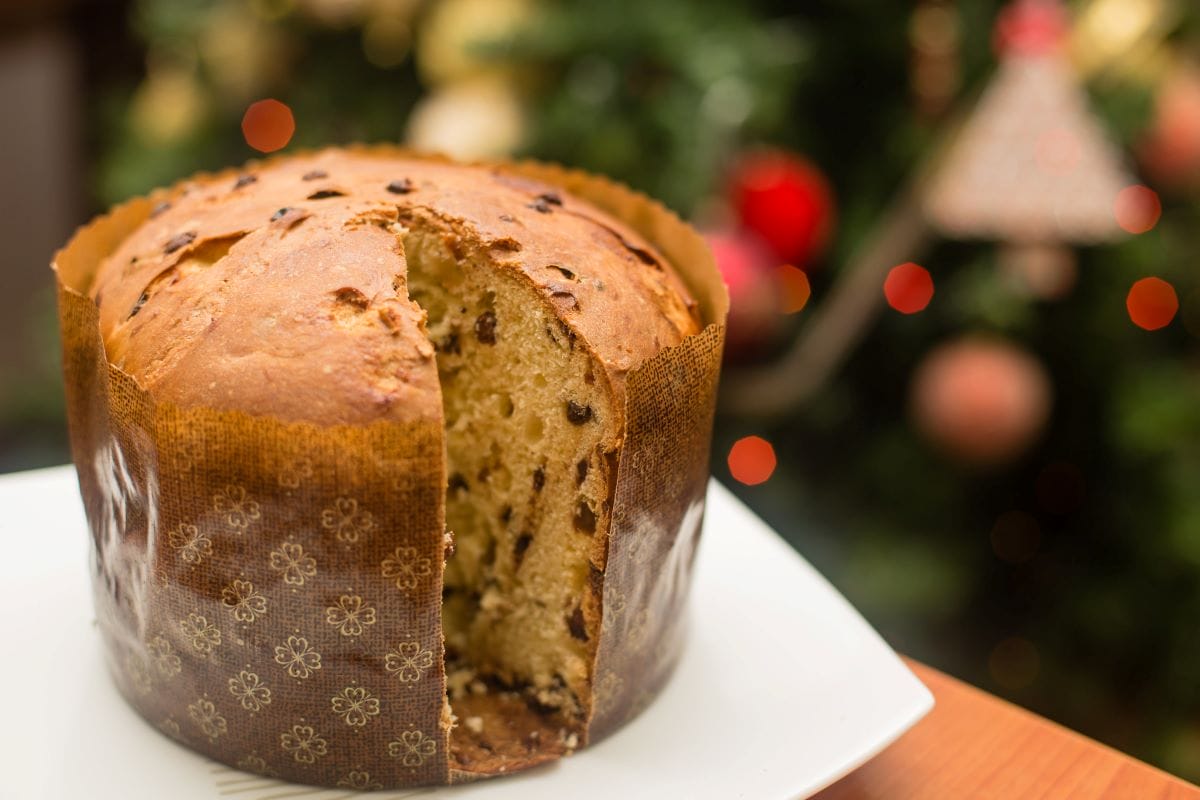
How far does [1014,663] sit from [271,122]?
2.01m

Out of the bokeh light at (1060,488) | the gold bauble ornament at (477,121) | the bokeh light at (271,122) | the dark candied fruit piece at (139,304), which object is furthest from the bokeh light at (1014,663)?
the dark candied fruit piece at (139,304)

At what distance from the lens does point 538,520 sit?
142cm

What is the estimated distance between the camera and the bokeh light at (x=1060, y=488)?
242 cm

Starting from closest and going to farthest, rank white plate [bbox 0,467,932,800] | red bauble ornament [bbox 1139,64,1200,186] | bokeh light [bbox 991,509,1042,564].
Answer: white plate [bbox 0,467,932,800] → red bauble ornament [bbox 1139,64,1200,186] → bokeh light [bbox 991,509,1042,564]

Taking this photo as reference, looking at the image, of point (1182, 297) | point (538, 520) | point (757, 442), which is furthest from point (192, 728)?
point (1182, 297)

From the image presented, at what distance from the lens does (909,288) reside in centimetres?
220

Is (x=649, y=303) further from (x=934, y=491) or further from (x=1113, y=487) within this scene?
(x=1113, y=487)

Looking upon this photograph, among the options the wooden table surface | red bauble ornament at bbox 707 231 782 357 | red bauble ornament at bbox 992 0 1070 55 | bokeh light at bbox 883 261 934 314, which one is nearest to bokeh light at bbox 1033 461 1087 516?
bokeh light at bbox 883 261 934 314

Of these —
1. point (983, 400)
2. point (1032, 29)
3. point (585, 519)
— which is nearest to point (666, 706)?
point (585, 519)

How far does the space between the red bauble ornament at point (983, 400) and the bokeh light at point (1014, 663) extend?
70 centimetres

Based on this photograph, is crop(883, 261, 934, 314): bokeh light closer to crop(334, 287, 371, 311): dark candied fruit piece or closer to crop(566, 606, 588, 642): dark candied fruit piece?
crop(566, 606, 588, 642): dark candied fruit piece

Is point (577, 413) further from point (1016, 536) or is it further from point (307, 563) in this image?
point (1016, 536)

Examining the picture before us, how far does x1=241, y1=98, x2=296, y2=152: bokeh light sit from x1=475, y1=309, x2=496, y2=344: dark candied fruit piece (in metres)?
1.20

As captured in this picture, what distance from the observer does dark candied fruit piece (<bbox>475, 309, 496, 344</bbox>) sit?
138 cm
